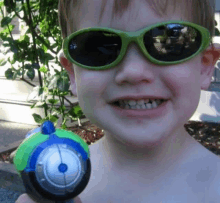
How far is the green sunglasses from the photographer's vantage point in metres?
1.18

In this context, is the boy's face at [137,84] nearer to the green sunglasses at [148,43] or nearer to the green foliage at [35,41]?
the green sunglasses at [148,43]

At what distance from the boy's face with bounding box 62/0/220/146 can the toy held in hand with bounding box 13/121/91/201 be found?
262mm

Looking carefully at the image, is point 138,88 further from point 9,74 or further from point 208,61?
point 9,74

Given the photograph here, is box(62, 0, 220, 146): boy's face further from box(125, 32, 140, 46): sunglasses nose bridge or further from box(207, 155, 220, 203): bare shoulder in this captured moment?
box(207, 155, 220, 203): bare shoulder

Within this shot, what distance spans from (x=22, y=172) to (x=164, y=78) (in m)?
0.58

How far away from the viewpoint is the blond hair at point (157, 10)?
1214 mm

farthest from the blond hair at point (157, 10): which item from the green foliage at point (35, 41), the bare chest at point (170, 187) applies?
the green foliage at point (35, 41)

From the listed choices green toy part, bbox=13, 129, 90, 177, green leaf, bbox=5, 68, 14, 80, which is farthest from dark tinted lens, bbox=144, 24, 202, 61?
green leaf, bbox=5, 68, 14, 80

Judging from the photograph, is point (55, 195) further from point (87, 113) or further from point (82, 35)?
point (82, 35)

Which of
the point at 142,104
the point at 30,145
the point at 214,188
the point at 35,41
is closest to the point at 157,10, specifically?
the point at 142,104

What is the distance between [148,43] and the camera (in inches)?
46.8

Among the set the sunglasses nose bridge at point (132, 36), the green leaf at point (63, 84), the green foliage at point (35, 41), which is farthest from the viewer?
the green foliage at point (35, 41)

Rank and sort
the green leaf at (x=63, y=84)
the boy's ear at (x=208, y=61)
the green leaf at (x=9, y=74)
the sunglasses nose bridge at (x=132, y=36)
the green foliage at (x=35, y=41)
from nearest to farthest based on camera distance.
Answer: the sunglasses nose bridge at (x=132, y=36)
the boy's ear at (x=208, y=61)
the green leaf at (x=63, y=84)
the green foliage at (x=35, y=41)
the green leaf at (x=9, y=74)

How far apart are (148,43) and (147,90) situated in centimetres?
17
